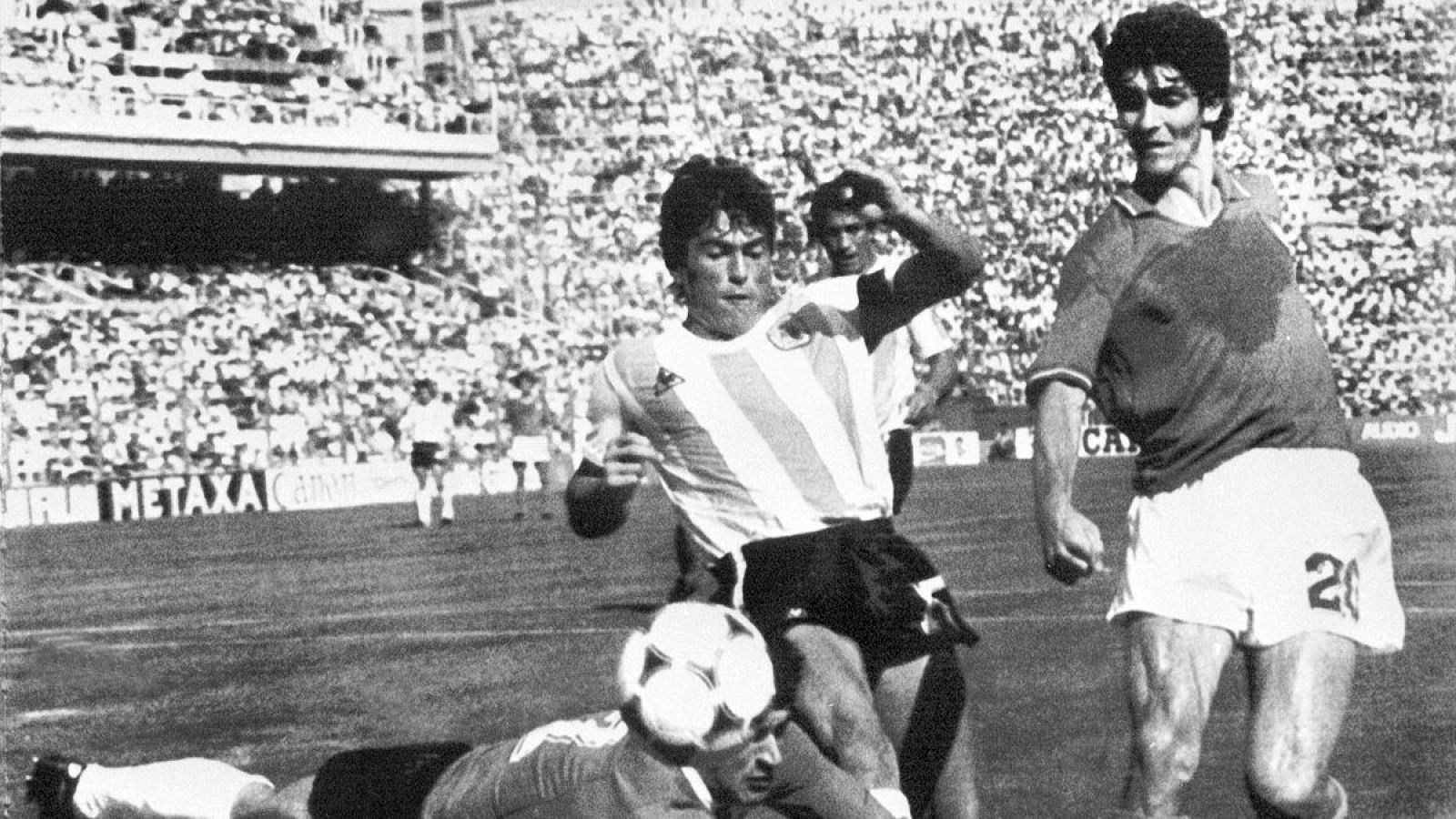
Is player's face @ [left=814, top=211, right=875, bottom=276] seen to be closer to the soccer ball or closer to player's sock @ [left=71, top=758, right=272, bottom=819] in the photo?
player's sock @ [left=71, top=758, right=272, bottom=819]

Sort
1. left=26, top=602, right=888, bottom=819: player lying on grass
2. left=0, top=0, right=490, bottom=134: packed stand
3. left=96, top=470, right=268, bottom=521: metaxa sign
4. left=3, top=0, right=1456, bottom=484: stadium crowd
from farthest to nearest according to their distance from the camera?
1. left=3, top=0, right=1456, bottom=484: stadium crowd
2. left=0, top=0, right=490, bottom=134: packed stand
3. left=96, top=470, right=268, bottom=521: metaxa sign
4. left=26, top=602, right=888, bottom=819: player lying on grass

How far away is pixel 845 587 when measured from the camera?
22.5 feet

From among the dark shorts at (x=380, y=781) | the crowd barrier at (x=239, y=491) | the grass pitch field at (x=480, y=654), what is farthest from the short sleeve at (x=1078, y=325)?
the crowd barrier at (x=239, y=491)

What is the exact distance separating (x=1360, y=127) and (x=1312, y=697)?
45.6 meters

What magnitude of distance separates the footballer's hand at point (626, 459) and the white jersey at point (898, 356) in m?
0.89

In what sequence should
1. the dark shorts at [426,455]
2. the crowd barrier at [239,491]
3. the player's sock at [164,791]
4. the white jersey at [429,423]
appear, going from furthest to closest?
1. the crowd barrier at [239,491]
2. the white jersey at [429,423]
3. the dark shorts at [426,455]
4. the player's sock at [164,791]

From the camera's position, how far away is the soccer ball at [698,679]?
5.62 meters

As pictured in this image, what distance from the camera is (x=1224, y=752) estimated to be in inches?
386

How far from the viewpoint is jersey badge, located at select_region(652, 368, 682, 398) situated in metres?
7.07

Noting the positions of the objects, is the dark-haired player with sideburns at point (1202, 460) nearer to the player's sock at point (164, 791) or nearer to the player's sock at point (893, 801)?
the player's sock at point (893, 801)

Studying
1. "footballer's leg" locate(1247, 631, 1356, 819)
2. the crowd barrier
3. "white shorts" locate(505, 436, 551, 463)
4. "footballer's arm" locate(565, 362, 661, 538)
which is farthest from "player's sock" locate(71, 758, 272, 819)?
"white shorts" locate(505, 436, 551, 463)

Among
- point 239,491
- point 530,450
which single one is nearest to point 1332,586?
point 530,450

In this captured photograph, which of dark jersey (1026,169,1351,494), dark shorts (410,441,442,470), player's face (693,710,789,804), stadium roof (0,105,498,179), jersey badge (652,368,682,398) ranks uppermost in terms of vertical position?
dark jersey (1026,169,1351,494)

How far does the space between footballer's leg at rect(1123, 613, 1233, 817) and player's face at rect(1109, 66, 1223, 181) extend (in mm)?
1106
